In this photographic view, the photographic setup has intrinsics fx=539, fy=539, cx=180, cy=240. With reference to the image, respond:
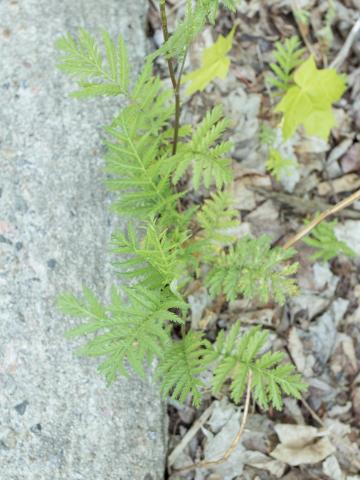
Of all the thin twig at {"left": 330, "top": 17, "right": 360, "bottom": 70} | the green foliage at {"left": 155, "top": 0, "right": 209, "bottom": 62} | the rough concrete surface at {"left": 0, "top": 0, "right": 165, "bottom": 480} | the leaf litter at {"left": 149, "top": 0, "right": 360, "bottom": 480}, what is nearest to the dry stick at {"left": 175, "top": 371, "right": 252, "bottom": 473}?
the leaf litter at {"left": 149, "top": 0, "right": 360, "bottom": 480}

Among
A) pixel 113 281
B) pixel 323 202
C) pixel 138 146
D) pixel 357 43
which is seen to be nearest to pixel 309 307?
pixel 323 202

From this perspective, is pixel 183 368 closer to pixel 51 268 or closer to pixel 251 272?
pixel 251 272

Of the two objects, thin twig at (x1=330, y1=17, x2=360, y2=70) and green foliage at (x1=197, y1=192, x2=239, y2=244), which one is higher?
thin twig at (x1=330, y1=17, x2=360, y2=70)

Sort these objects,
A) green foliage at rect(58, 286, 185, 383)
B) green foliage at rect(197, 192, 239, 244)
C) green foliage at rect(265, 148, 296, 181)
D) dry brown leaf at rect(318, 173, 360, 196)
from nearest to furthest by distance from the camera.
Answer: green foliage at rect(58, 286, 185, 383) → green foliage at rect(197, 192, 239, 244) → green foliage at rect(265, 148, 296, 181) → dry brown leaf at rect(318, 173, 360, 196)

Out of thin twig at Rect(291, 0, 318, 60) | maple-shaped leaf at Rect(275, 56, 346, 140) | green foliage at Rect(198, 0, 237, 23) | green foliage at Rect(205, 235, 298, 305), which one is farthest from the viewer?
thin twig at Rect(291, 0, 318, 60)

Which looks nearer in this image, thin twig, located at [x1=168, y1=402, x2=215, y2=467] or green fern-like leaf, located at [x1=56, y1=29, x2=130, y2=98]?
green fern-like leaf, located at [x1=56, y1=29, x2=130, y2=98]

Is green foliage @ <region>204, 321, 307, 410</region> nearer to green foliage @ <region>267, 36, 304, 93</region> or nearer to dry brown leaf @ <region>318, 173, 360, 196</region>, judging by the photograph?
dry brown leaf @ <region>318, 173, 360, 196</region>

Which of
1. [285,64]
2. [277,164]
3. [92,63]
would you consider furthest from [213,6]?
[285,64]

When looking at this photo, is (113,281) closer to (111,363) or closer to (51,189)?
(51,189)
